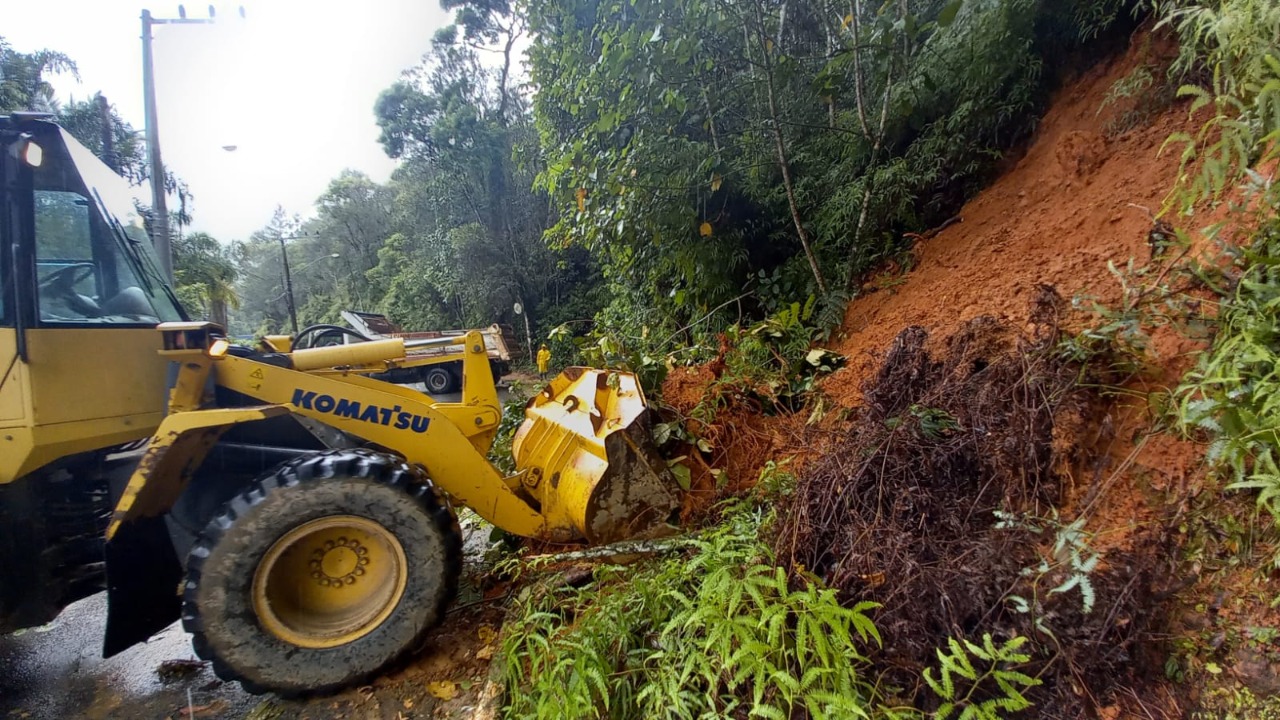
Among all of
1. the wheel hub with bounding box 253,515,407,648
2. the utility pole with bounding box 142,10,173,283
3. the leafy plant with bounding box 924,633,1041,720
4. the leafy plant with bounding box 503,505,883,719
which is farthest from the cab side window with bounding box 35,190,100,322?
the utility pole with bounding box 142,10,173,283

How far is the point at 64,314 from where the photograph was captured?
2584mm

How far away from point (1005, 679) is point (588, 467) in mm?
2061

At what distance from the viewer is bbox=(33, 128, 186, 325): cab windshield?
2.61 meters

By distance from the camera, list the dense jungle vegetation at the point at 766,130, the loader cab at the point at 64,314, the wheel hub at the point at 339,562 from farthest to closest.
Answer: the dense jungle vegetation at the point at 766,130
the wheel hub at the point at 339,562
the loader cab at the point at 64,314

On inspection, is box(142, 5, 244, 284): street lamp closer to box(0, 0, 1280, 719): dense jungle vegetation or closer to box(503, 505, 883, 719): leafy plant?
box(0, 0, 1280, 719): dense jungle vegetation

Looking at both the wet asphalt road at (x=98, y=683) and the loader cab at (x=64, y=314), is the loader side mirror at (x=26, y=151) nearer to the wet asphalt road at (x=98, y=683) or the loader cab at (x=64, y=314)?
the loader cab at (x=64, y=314)

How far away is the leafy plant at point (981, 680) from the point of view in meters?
1.65

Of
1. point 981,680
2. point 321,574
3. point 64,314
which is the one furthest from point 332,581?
point 981,680

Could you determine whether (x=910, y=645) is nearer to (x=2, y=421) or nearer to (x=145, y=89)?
(x=2, y=421)

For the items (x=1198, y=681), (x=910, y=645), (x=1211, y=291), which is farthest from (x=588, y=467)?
(x=1211, y=291)

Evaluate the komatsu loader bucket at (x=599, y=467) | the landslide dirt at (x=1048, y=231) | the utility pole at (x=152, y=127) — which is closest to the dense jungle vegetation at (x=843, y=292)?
the landslide dirt at (x=1048, y=231)

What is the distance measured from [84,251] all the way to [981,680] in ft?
14.0

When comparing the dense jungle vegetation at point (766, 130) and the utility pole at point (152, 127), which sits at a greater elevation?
the utility pole at point (152, 127)

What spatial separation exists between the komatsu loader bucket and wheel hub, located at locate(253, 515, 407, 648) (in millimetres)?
898
